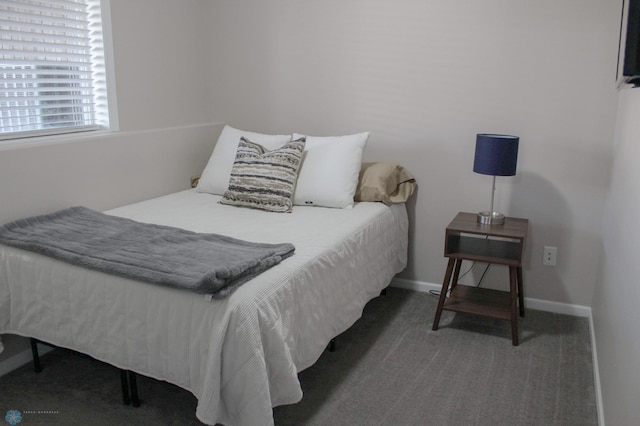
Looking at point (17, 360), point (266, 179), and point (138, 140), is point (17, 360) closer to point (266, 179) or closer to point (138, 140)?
point (138, 140)

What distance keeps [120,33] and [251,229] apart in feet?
4.47

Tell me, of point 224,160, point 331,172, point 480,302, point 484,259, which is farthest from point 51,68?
point 480,302

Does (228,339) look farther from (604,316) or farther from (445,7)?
(445,7)

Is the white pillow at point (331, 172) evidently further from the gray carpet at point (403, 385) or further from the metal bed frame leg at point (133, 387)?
the metal bed frame leg at point (133, 387)

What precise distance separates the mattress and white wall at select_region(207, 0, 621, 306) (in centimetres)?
81

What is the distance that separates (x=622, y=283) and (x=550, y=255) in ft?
3.98

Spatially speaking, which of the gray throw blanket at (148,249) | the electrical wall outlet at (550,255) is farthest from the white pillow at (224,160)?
the electrical wall outlet at (550,255)

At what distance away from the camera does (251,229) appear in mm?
2543

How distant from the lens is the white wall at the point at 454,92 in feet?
9.50

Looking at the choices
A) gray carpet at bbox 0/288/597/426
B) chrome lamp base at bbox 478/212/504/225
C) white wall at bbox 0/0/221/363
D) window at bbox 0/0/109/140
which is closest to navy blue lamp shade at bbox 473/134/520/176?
chrome lamp base at bbox 478/212/504/225

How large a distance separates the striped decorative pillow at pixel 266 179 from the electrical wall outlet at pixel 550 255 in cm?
147

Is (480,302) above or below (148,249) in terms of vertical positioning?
below

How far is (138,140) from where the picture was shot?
3.10 meters

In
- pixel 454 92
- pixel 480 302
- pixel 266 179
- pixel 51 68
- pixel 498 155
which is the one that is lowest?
pixel 480 302
